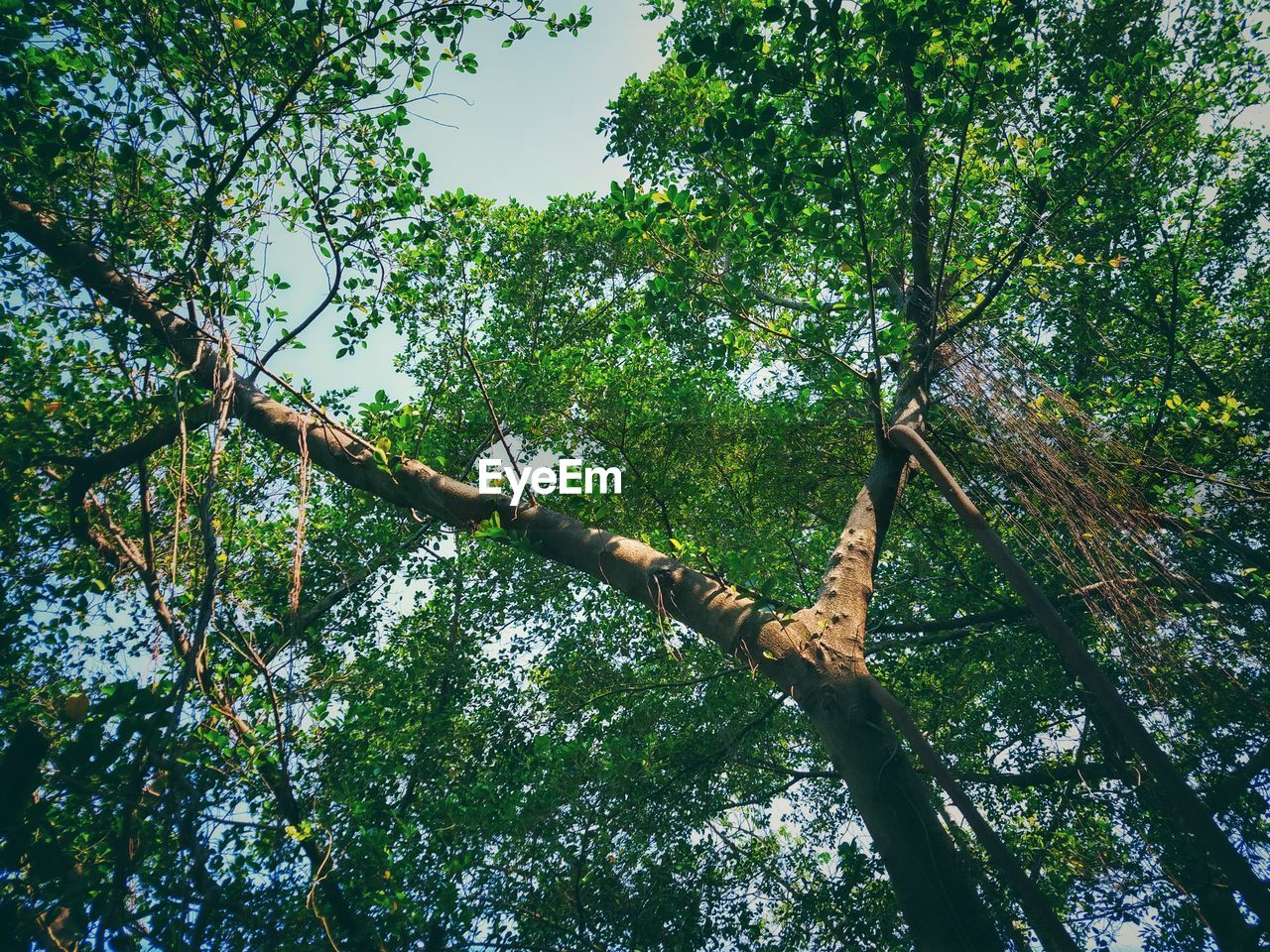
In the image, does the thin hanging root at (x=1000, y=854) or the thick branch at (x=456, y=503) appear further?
the thick branch at (x=456, y=503)

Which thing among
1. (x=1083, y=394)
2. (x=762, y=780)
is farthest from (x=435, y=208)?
(x=762, y=780)

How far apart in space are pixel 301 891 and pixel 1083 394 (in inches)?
269

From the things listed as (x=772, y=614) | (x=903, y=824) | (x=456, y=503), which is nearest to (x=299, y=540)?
(x=456, y=503)

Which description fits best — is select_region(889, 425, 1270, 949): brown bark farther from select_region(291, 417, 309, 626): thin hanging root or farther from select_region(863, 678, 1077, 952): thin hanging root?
select_region(291, 417, 309, 626): thin hanging root

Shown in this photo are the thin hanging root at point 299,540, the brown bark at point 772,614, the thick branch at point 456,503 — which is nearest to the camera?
the brown bark at point 772,614

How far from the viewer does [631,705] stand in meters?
5.99

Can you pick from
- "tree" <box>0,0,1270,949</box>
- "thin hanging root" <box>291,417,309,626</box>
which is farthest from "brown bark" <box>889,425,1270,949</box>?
"thin hanging root" <box>291,417,309,626</box>

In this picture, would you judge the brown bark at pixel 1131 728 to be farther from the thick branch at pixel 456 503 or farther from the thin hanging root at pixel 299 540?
the thin hanging root at pixel 299 540

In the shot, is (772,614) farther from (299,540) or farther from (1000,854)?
(299,540)

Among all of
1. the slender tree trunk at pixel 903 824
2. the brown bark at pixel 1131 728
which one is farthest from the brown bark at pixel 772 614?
the brown bark at pixel 1131 728

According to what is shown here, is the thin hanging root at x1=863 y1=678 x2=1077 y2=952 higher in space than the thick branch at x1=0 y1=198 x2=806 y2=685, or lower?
lower

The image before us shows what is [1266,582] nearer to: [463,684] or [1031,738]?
[1031,738]

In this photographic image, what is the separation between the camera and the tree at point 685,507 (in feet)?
9.30

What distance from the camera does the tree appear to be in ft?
9.30
